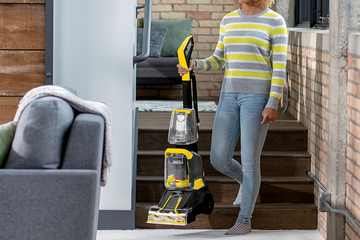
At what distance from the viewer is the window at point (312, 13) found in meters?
3.32

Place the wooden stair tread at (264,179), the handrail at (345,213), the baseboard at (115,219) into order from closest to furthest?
1. the handrail at (345,213)
2. the baseboard at (115,219)
3. the wooden stair tread at (264,179)

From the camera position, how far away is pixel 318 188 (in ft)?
9.55

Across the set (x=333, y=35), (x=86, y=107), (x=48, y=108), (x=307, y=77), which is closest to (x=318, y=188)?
(x=307, y=77)

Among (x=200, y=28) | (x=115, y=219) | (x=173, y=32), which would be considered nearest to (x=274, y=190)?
(x=115, y=219)

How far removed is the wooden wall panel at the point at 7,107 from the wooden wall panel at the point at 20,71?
0.10 feet

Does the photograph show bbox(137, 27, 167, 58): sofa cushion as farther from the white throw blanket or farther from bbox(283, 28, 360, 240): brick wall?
the white throw blanket

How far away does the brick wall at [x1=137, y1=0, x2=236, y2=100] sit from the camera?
5.68 m

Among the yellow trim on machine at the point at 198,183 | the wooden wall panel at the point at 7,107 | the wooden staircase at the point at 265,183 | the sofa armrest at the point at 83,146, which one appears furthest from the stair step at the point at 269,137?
the sofa armrest at the point at 83,146

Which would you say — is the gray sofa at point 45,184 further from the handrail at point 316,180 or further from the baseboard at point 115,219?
the handrail at point 316,180

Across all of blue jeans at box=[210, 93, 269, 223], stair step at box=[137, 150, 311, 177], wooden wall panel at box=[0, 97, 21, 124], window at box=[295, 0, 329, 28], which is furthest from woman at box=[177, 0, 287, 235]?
wooden wall panel at box=[0, 97, 21, 124]

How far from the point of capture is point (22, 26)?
8.98 ft

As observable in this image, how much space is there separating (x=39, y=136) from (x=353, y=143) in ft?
5.07

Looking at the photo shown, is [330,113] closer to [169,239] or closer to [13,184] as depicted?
[169,239]

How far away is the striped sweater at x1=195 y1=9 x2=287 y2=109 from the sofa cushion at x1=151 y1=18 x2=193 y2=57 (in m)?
2.96
